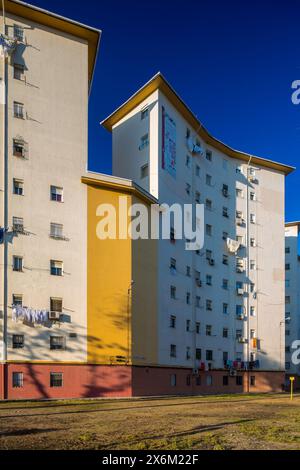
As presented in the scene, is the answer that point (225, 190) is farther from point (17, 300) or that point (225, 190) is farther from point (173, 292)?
point (17, 300)

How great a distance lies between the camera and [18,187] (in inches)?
1657

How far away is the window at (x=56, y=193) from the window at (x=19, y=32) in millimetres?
12955

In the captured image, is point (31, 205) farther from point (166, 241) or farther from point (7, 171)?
point (166, 241)

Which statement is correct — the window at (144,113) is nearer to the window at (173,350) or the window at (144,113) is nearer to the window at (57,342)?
the window at (173,350)

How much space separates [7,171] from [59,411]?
845 inches

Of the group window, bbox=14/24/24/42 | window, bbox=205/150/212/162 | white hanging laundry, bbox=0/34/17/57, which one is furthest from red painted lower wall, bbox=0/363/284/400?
window, bbox=205/150/212/162

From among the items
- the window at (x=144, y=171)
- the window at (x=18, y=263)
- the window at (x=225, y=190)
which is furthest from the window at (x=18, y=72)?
the window at (x=225, y=190)

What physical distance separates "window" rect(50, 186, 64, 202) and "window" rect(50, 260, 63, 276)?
5.33 metres

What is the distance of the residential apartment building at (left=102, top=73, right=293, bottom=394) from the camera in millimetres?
53438

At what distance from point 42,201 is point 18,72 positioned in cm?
1116

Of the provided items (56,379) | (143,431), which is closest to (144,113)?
(56,379)

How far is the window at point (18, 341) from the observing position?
39469 mm

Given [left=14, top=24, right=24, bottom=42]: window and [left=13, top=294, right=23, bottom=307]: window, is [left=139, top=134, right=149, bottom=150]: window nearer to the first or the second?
[left=14, top=24, right=24, bottom=42]: window
